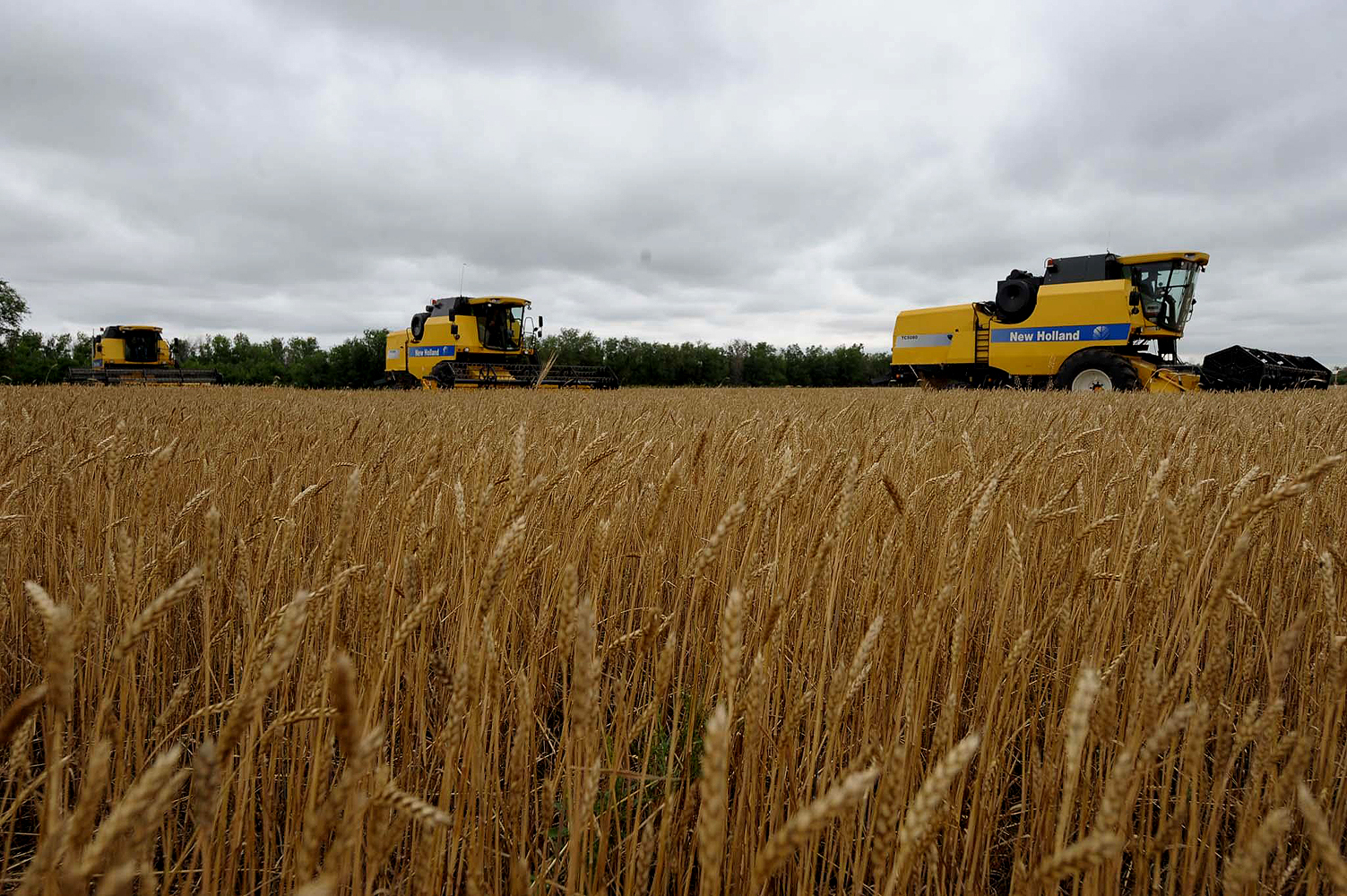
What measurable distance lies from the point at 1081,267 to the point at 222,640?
15.1 m

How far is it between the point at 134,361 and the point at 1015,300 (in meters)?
27.4

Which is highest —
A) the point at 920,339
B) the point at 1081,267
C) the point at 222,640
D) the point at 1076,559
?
the point at 1081,267

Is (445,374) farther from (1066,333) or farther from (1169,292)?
(1169,292)

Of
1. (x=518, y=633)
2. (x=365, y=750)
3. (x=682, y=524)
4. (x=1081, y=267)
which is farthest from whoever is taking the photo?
(x=1081, y=267)

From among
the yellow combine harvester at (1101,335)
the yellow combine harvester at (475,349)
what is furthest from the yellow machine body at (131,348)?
the yellow combine harvester at (1101,335)

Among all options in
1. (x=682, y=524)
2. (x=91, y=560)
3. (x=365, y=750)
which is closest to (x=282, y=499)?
(x=91, y=560)

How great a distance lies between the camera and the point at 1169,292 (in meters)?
13.0

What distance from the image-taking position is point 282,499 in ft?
8.07

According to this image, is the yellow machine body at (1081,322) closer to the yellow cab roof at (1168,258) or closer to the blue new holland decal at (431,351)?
the yellow cab roof at (1168,258)

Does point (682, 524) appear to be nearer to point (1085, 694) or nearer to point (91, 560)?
point (91, 560)

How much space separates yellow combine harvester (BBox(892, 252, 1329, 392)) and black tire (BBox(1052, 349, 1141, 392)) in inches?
0.6

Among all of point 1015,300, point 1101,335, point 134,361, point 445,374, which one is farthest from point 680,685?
point 134,361

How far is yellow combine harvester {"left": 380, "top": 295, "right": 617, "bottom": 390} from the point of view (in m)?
17.5

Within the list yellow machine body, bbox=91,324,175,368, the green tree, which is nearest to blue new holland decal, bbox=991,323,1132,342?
yellow machine body, bbox=91,324,175,368
